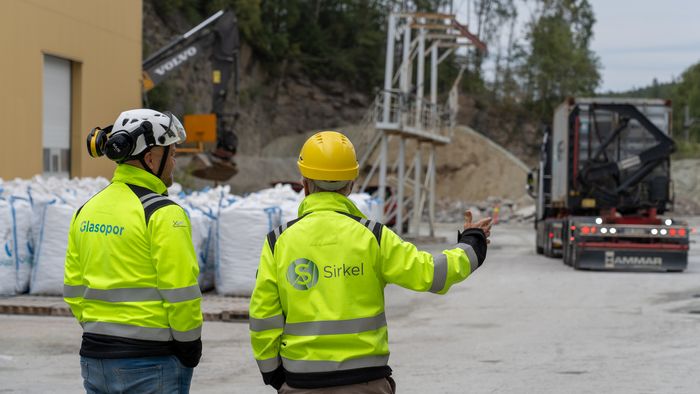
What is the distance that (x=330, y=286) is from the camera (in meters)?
4.06

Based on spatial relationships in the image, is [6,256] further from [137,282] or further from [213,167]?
[213,167]

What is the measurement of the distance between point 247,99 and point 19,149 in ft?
122

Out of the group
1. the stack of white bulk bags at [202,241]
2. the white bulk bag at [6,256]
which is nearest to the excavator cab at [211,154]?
the stack of white bulk bags at [202,241]

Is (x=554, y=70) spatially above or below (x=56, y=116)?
above

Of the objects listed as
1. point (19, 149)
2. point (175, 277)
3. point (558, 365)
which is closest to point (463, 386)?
point (558, 365)

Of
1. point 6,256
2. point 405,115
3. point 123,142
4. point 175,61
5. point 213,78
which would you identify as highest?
point 175,61

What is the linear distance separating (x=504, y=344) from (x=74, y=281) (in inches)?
280

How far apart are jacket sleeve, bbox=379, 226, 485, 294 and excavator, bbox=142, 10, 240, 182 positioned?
22221mm

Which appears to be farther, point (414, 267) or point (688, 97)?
point (688, 97)

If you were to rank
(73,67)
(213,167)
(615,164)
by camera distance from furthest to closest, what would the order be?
(213,167), (73,67), (615,164)

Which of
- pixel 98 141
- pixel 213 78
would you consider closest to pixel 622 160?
pixel 213 78

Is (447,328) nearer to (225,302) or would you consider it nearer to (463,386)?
(225,302)

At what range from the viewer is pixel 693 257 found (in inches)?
989

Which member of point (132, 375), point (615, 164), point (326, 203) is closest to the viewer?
point (326, 203)
